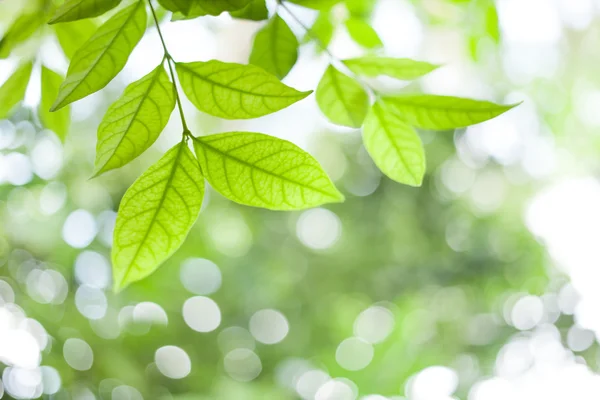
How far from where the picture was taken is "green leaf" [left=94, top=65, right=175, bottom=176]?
26 cm

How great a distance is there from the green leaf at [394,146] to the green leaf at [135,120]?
0.12 m

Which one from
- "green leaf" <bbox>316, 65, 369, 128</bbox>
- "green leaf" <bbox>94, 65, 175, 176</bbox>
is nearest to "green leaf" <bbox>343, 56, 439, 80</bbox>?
"green leaf" <bbox>316, 65, 369, 128</bbox>

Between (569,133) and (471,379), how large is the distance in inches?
40.5

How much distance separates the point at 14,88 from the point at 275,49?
176mm

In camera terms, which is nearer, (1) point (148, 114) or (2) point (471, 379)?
(1) point (148, 114)

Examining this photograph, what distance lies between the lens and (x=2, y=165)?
94 centimetres

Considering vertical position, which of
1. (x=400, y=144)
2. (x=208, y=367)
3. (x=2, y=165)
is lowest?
(x=208, y=367)

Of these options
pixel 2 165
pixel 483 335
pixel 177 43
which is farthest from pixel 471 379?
pixel 2 165

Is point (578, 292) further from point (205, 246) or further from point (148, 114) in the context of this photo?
point (148, 114)

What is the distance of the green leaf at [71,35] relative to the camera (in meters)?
0.39

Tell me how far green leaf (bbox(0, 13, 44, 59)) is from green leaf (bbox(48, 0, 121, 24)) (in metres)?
0.12

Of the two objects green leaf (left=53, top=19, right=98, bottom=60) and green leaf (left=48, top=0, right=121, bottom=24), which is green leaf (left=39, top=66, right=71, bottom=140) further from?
green leaf (left=48, top=0, right=121, bottom=24)

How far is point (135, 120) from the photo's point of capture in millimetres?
264

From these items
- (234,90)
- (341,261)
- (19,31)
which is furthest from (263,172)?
(341,261)
